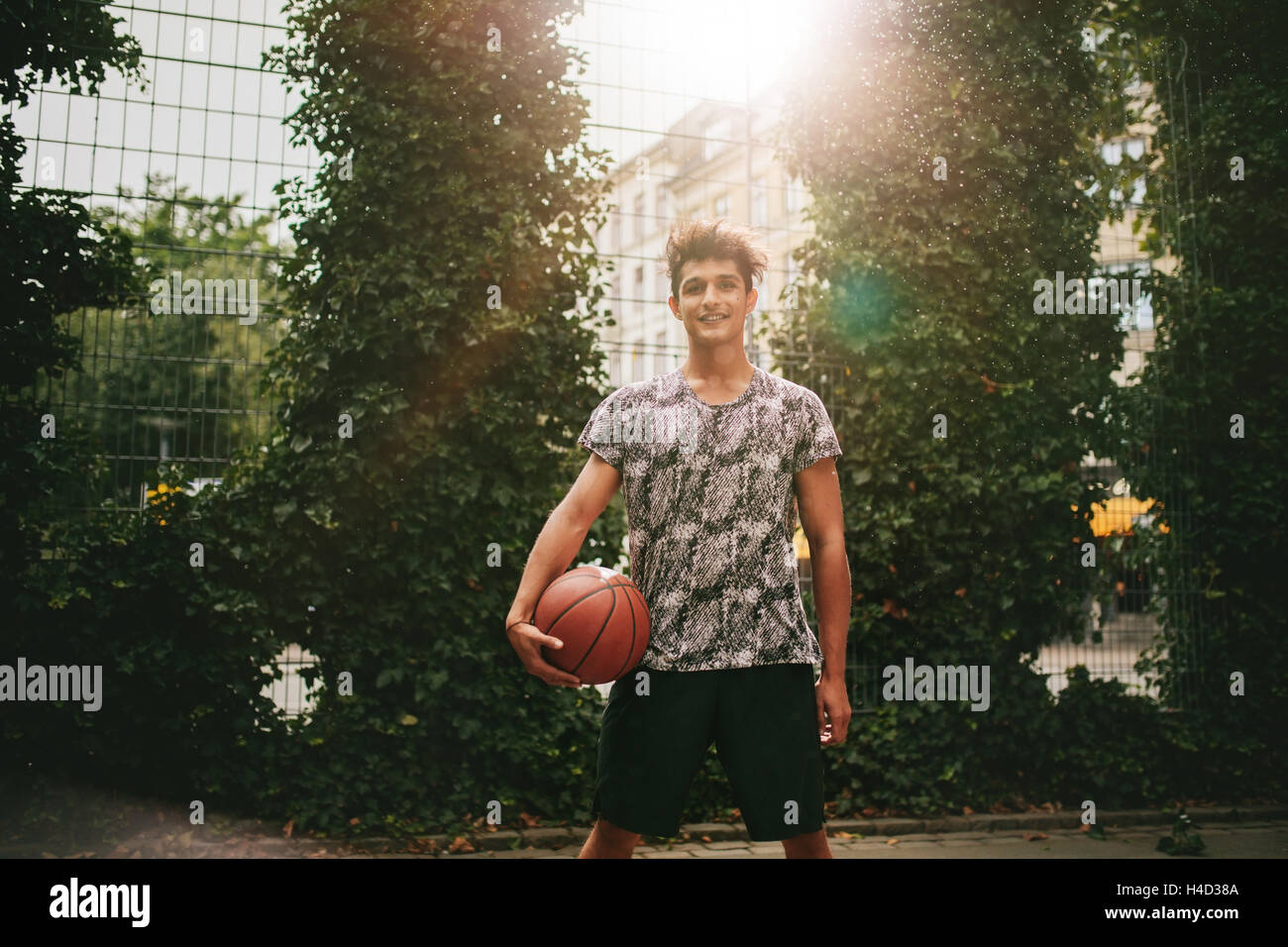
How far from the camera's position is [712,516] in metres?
3.32

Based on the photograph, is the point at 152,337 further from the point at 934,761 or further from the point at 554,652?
the point at 934,761

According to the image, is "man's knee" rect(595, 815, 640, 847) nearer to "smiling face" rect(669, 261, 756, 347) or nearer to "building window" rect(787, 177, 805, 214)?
"smiling face" rect(669, 261, 756, 347)

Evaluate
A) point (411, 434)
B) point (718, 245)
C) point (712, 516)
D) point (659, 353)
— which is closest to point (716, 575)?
point (712, 516)

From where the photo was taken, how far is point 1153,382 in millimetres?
7430

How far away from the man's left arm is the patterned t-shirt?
0.20 feet

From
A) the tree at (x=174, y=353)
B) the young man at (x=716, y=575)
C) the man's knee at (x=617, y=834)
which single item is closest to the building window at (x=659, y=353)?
the tree at (x=174, y=353)

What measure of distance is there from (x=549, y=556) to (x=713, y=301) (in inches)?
39.4

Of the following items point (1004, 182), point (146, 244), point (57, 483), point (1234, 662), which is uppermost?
point (1004, 182)

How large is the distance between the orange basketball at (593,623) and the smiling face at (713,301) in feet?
2.84

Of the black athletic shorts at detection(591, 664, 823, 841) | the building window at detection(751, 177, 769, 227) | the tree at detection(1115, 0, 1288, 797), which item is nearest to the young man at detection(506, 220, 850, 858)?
the black athletic shorts at detection(591, 664, 823, 841)

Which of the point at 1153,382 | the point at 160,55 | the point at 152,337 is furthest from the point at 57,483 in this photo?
the point at 1153,382

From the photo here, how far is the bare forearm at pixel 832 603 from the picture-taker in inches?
133

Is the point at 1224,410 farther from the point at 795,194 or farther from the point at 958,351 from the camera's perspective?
the point at 795,194

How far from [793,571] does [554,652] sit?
840 mm
